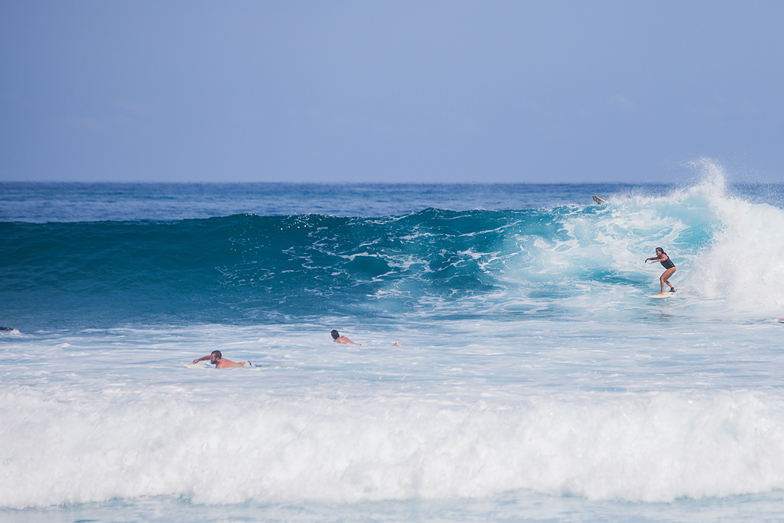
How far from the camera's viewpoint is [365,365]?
8.06m

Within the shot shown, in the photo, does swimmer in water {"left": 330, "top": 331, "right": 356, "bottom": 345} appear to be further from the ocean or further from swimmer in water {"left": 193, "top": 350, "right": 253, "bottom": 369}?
swimmer in water {"left": 193, "top": 350, "right": 253, "bottom": 369}

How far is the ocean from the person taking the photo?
4.89 m

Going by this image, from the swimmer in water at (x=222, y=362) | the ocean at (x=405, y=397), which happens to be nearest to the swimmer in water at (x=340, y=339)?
the ocean at (x=405, y=397)

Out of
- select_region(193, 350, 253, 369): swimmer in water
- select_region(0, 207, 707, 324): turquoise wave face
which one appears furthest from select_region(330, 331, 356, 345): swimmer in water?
select_region(0, 207, 707, 324): turquoise wave face

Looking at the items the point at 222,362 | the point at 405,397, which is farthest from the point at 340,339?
the point at 405,397

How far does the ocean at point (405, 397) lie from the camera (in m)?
4.89

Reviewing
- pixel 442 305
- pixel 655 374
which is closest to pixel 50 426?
pixel 655 374

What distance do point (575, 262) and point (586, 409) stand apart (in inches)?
489

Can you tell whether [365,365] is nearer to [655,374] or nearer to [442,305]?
[655,374]

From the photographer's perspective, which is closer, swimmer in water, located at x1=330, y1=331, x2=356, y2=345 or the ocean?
the ocean

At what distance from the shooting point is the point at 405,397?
20.5ft

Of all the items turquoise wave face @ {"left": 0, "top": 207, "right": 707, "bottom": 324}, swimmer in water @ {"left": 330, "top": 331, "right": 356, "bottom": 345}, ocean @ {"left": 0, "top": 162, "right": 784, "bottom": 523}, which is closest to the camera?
ocean @ {"left": 0, "top": 162, "right": 784, "bottom": 523}

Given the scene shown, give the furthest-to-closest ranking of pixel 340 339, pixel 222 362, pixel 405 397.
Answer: pixel 340 339, pixel 222 362, pixel 405 397

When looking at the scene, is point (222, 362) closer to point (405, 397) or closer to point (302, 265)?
point (405, 397)
